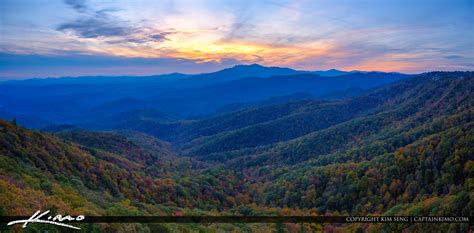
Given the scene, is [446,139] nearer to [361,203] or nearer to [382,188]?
[382,188]

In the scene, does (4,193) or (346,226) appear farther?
(346,226)

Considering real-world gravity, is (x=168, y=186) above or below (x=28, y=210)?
below

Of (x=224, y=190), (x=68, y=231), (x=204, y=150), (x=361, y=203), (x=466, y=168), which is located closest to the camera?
(x=68, y=231)

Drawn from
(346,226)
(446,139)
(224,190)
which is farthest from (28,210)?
(446,139)

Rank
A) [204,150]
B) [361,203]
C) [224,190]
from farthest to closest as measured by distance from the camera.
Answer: [204,150]
[224,190]
[361,203]

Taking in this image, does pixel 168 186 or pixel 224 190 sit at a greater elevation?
pixel 168 186

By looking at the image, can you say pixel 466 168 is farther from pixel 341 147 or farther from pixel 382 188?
pixel 341 147

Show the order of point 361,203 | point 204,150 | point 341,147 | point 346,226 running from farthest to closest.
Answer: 1. point 204,150
2. point 341,147
3. point 361,203
4. point 346,226

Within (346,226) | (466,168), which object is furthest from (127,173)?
(466,168)

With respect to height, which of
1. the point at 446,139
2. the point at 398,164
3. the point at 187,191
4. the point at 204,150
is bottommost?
the point at 204,150
